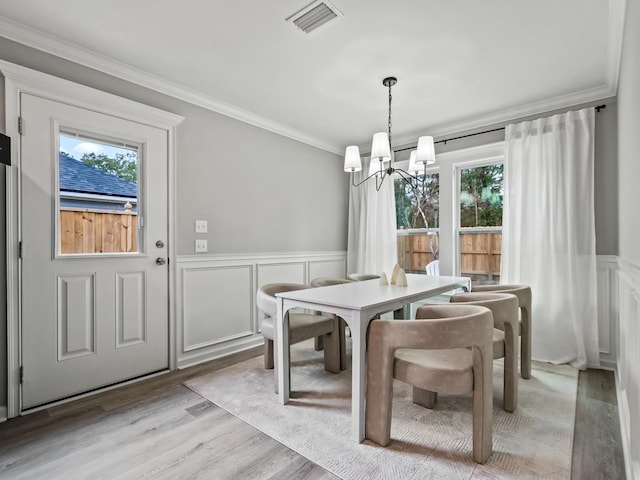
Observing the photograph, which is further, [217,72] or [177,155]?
[177,155]

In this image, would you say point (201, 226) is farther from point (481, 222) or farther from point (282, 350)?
point (481, 222)

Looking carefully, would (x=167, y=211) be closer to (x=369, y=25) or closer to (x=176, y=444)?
(x=176, y=444)

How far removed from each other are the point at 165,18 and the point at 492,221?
11.6 ft

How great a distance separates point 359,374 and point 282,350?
63 cm

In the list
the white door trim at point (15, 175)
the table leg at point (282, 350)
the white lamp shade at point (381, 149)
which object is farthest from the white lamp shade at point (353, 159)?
the white door trim at point (15, 175)

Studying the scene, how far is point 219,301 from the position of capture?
3193mm

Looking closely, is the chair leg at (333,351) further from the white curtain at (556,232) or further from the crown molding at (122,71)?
the crown molding at (122,71)

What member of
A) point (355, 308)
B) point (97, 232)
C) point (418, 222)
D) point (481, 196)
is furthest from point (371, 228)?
point (97, 232)

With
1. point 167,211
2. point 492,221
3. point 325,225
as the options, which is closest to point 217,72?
point 167,211

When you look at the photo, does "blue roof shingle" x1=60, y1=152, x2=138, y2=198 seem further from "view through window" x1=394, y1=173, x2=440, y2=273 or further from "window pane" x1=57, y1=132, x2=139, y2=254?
"view through window" x1=394, y1=173, x2=440, y2=273

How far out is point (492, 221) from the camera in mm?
3639

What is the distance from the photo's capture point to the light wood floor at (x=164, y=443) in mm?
1563

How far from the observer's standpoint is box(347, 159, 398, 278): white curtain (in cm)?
426

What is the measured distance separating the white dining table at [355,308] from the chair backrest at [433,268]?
128cm
